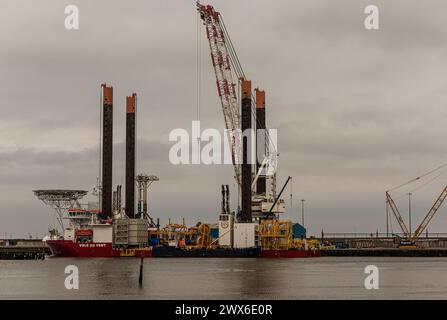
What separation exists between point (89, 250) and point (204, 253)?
25.9 meters

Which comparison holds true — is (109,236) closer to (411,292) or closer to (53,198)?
(53,198)

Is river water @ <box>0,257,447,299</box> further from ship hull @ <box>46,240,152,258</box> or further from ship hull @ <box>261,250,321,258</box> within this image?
ship hull @ <box>46,240,152,258</box>

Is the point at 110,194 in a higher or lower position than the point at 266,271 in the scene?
higher

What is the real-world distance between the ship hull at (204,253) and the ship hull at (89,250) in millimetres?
3126

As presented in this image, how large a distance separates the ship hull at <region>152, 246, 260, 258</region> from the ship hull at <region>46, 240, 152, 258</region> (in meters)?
3.13

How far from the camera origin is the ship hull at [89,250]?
586ft

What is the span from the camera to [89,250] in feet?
589

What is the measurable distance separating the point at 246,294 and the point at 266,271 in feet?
124

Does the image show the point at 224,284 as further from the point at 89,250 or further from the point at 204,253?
the point at 89,250

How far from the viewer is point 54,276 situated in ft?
375

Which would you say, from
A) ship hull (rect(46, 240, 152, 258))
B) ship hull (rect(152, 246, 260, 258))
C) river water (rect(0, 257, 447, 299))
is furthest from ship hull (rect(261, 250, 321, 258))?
river water (rect(0, 257, 447, 299))

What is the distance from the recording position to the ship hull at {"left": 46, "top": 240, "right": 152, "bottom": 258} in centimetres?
17862

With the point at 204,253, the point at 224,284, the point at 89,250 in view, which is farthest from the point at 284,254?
the point at 224,284
